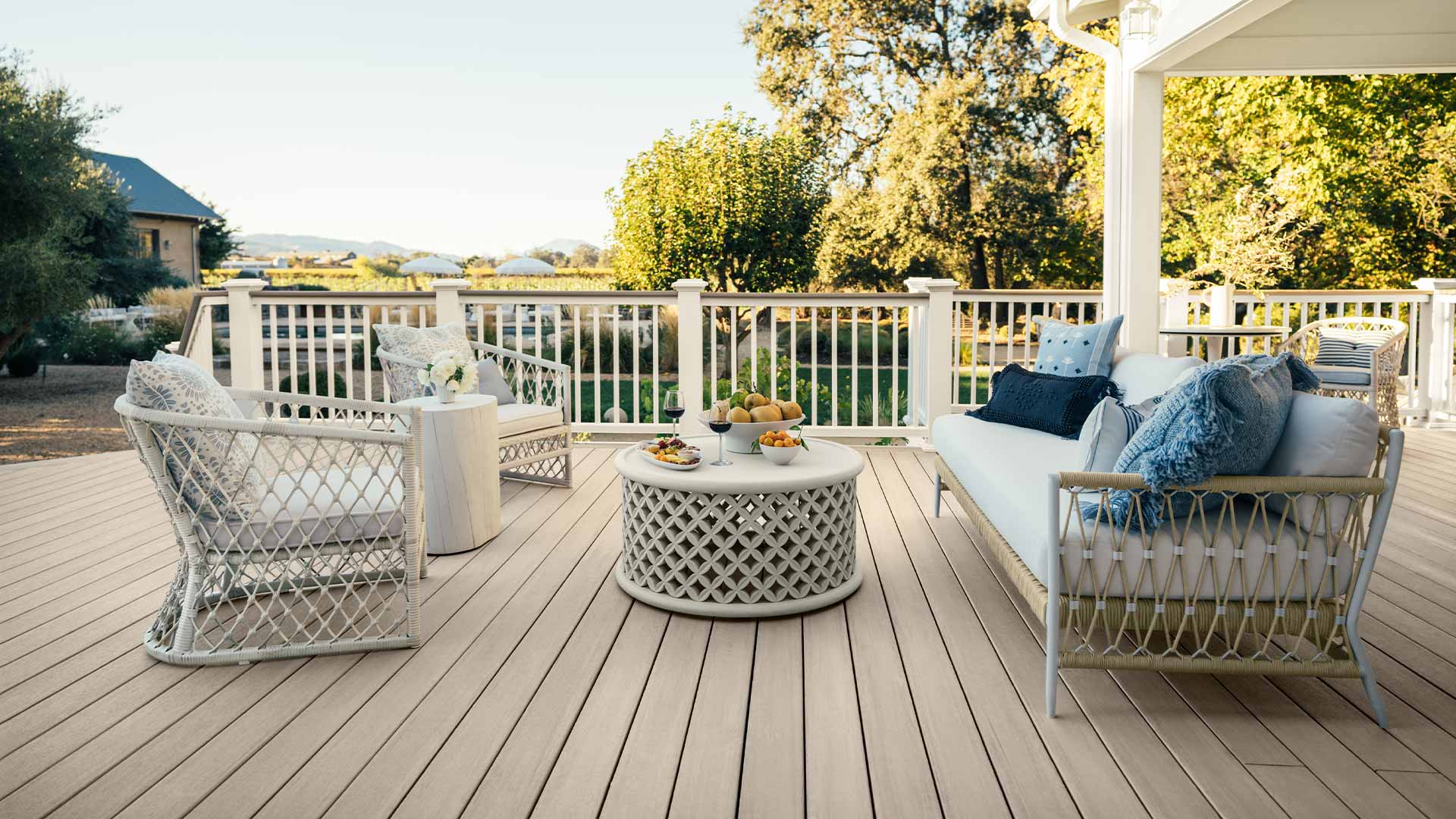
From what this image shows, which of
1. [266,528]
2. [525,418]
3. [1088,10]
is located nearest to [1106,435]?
[266,528]

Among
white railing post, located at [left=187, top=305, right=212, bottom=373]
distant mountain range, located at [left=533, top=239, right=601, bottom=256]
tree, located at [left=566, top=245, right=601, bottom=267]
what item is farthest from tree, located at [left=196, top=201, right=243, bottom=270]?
white railing post, located at [left=187, top=305, right=212, bottom=373]

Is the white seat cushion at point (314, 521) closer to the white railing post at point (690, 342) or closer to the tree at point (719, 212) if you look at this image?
the white railing post at point (690, 342)

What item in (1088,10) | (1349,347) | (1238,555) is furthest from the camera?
(1349,347)

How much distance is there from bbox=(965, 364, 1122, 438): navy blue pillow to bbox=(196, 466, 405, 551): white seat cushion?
2542mm

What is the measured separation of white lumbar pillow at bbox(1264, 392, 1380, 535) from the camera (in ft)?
7.40

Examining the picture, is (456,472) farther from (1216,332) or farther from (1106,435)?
(1216,332)

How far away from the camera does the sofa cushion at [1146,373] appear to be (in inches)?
144

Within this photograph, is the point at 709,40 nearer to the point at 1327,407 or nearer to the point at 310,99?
the point at 310,99

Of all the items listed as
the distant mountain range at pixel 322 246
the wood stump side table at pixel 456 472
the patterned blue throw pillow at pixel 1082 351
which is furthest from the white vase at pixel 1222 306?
the distant mountain range at pixel 322 246

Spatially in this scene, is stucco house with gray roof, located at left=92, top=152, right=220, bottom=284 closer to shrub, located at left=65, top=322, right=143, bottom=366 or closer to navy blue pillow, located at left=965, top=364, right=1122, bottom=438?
shrub, located at left=65, top=322, right=143, bottom=366

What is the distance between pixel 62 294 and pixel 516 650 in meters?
11.5

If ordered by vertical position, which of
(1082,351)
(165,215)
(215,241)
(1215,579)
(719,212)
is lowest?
(1215,579)

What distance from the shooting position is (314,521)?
2812 millimetres

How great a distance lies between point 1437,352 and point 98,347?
628 inches
